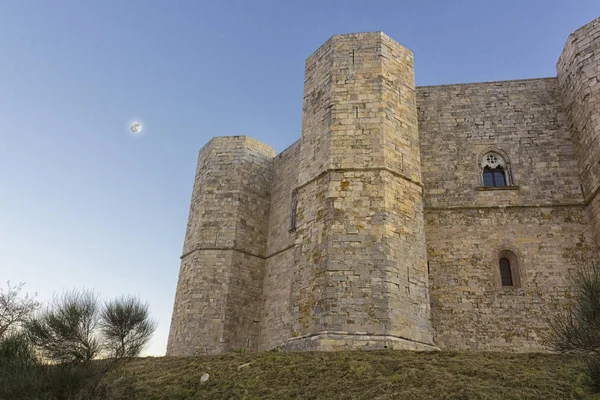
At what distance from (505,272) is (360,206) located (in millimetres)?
4004

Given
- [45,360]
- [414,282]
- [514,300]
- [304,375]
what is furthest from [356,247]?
[45,360]

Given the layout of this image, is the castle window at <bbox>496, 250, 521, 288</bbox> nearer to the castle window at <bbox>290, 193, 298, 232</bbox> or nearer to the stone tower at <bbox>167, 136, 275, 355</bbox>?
the castle window at <bbox>290, 193, 298, 232</bbox>

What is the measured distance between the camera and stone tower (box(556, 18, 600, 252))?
10922mm

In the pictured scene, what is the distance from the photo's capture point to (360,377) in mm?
7020

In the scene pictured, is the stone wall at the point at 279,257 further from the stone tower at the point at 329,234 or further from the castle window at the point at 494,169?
the castle window at the point at 494,169

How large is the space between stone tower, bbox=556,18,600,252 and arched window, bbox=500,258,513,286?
1.87 meters

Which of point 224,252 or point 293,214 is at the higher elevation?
point 293,214

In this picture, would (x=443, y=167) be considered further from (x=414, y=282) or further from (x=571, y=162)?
(x=414, y=282)

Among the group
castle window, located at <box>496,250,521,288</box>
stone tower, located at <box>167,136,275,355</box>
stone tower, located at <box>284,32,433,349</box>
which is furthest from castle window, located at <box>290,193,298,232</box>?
castle window, located at <box>496,250,521,288</box>

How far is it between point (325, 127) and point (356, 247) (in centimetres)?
307

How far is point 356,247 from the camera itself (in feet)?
32.1

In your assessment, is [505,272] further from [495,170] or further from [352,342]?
[352,342]

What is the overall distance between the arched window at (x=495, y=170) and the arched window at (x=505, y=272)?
196cm

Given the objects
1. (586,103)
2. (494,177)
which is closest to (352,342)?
(494,177)
